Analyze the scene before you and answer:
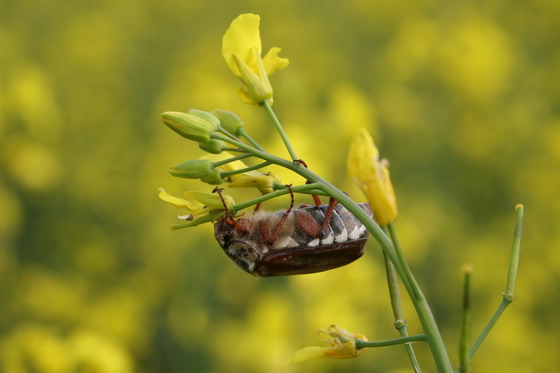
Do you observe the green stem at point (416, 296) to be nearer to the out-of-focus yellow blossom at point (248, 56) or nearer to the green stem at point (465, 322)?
the green stem at point (465, 322)

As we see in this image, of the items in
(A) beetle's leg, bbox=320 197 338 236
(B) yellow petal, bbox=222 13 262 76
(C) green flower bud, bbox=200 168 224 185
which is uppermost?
(B) yellow petal, bbox=222 13 262 76

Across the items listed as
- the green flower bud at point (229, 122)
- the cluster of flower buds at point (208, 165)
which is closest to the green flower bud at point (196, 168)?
the cluster of flower buds at point (208, 165)

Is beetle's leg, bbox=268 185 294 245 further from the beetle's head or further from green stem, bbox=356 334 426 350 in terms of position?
green stem, bbox=356 334 426 350

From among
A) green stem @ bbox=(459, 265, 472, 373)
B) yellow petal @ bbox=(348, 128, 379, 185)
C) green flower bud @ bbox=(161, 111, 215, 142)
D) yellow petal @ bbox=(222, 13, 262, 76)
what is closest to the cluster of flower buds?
green flower bud @ bbox=(161, 111, 215, 142)

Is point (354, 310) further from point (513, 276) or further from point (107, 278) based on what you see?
point (513, 276)

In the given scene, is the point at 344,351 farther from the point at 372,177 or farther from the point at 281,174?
the point at 281,174

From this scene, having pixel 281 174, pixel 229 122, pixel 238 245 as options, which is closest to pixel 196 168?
pixel 229 122

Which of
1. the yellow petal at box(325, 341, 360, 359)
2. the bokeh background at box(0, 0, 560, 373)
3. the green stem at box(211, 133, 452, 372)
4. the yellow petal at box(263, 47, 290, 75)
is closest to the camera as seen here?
the green stem at box(211, 133, 452, 372)

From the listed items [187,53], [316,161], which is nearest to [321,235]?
[316,161]
